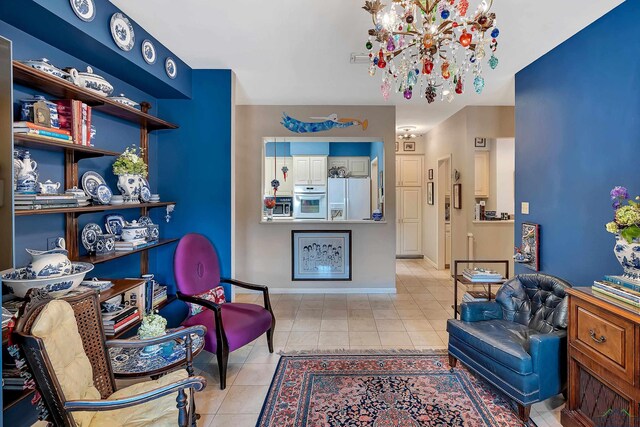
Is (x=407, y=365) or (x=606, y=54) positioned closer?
(x=606, y=54)

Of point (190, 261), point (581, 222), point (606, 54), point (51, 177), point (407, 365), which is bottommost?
point (407, 365)

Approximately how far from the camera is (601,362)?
1.67m

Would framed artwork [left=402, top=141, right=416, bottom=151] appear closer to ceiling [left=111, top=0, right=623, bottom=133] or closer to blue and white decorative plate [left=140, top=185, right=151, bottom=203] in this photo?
ceiling [left=111, top=0, right=623, bottom=133]

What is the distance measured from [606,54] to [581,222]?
4.08 feet

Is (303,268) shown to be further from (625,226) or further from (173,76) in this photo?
(625,226)

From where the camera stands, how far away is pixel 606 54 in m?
2.28

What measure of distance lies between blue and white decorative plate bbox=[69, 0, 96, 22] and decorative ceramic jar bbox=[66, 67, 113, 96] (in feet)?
1.04

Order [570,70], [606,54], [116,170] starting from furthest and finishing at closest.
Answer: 1. [570,70]
2. [116,170]
3. [606,54]

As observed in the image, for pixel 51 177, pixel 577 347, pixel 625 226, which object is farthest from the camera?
pixel 51 177

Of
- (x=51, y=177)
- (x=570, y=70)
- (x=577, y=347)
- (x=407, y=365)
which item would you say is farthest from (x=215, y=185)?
(x=570, y=70)

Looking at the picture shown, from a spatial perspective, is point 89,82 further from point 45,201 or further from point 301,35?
point 301,35

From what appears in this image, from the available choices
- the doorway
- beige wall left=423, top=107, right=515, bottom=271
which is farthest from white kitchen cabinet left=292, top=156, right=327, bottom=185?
beige wall left=423, top=107, right=515, bottom=271

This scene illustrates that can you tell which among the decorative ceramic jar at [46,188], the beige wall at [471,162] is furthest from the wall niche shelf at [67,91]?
the beige wall at [471,162]

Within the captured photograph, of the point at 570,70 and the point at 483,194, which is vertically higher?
the point at 570,70
